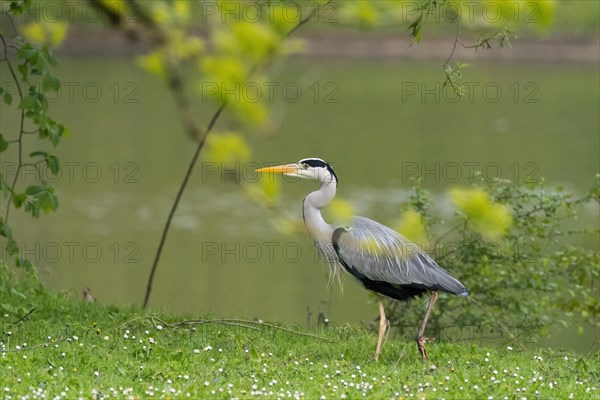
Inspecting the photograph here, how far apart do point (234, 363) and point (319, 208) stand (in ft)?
4.48

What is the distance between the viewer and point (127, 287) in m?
13.9

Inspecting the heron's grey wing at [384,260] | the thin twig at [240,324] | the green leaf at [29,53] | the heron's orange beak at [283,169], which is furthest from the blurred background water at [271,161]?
the green leaf at [29,53]

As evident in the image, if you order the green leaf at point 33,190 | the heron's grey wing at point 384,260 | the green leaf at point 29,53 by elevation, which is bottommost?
the heron's grey wing at point 384,260

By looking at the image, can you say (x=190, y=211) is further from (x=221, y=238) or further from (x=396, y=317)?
(x=396, y=317)

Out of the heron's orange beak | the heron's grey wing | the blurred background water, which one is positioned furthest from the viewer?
the blurred background water

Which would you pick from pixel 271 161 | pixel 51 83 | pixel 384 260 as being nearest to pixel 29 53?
pixel 51 83

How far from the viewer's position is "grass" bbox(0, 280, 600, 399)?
230 inches

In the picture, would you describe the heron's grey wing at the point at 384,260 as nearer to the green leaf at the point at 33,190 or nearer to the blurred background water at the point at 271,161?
the blurred background water at the point at 271,161

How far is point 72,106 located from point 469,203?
28.6 meters

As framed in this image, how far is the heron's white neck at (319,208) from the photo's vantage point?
7270 mm

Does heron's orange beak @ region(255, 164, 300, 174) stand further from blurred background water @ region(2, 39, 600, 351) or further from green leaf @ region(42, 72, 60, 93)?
green leaf @ region(42, 72, 60, 93)

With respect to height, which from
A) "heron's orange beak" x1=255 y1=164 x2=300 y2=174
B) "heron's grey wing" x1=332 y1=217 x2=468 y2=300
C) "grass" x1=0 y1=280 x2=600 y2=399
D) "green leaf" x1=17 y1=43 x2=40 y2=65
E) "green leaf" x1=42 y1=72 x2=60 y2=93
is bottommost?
"grass" x1=0 y1=280 x2=600 y2=399

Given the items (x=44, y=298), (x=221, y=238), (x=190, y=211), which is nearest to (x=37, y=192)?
(x=44, y=298)

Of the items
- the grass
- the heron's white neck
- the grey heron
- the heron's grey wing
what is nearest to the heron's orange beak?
the grey heron
